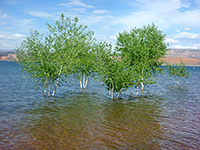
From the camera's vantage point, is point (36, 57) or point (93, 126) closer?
point (93, 126)

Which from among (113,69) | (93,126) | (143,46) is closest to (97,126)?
(93,126)

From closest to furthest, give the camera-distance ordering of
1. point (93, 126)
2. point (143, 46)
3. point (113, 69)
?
point (93, 126), point (113, 69), point (143, 46)

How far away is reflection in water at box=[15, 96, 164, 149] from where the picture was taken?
14.7 m

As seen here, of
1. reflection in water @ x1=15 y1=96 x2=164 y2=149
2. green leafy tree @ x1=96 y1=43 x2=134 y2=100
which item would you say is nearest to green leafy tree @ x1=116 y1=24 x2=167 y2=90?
green leafy tree @ x1=96 y1=43 x2=134 y2=100

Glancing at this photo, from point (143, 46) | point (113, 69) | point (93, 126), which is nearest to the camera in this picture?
point (93, 126)

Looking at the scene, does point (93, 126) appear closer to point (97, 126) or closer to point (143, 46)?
point (97, 126)

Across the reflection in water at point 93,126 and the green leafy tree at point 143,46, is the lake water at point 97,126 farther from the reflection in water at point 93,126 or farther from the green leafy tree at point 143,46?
the green leafy tree at point 143,46

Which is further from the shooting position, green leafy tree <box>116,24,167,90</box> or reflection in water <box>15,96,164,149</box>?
green leafy tree <box>116,24,167,90</box>

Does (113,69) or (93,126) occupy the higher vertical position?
(113,69)

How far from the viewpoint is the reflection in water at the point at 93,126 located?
48.3ft

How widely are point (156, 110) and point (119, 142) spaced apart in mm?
11962

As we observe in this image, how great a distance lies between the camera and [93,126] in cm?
1878

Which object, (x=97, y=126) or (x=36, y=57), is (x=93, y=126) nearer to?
(x=97, y=126)

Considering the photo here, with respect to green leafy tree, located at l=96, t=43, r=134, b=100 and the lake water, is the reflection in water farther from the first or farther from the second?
green leafy tree, located at l=96, t=43, r=134, b=100
